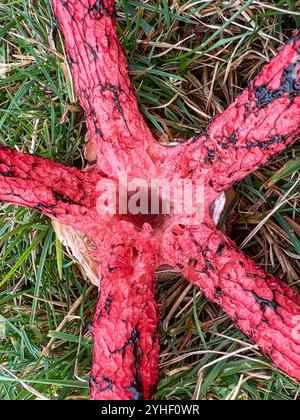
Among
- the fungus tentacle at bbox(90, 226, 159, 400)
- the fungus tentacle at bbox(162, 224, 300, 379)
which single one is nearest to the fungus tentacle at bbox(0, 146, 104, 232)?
the fungus tentacle at bbox(90, 226, 159, 400)

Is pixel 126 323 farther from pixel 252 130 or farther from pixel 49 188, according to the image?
pixel 252 130

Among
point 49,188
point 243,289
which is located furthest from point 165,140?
point 243,289

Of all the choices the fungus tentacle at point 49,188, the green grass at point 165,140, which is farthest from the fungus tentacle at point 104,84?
the green grass at point 165,140

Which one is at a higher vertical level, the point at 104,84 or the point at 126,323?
the point at 104,84

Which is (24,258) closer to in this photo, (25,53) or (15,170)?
(15,170)
